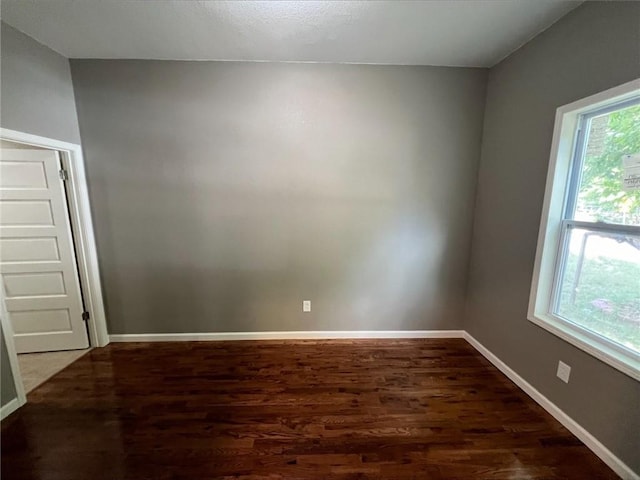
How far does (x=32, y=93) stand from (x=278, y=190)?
79.0 inches

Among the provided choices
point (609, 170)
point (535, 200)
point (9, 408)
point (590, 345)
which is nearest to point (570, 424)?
point (590, 345)

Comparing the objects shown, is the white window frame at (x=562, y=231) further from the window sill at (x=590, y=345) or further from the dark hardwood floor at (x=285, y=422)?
the dark hardwood floor at (x=285, y=422)

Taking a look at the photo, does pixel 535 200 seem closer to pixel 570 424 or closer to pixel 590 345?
pixel 590 345

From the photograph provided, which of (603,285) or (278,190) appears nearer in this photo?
(603,285)

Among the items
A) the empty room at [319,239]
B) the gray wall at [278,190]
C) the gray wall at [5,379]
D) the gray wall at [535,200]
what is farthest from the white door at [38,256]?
the gray wall at [535,200]

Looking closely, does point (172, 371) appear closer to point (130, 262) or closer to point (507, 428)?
point (130, 262)

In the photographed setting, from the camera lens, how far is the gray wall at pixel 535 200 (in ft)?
4.71

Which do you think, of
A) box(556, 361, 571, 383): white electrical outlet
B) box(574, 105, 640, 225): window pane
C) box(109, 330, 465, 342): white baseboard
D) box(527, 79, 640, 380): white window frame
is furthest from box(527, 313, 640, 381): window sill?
box(109, 330, 465, 342): white baseboard

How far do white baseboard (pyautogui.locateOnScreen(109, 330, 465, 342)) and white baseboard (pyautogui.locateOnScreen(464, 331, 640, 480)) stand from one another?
58cm

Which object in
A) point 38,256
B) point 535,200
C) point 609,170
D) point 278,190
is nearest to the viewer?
point 609,170

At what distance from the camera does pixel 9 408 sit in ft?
5.92

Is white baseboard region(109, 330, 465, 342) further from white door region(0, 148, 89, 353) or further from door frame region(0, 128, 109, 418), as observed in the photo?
white door region(0, 148, 89, 353)

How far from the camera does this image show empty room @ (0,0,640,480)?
1538 mm

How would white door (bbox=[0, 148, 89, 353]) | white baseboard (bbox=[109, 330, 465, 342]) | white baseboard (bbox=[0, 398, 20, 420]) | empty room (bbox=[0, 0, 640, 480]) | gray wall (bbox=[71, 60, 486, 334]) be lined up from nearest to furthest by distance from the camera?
empty room (bbox=[0, 0, 640, 480])
white baseboard (bbox=[0, 398, 20, 420])
white door (bbox=[0, 148, 89, 353])
gray wall (bbox=[71, 60, 486, 334])
white baseboard (bbox=[109, 330, 465, 342])
